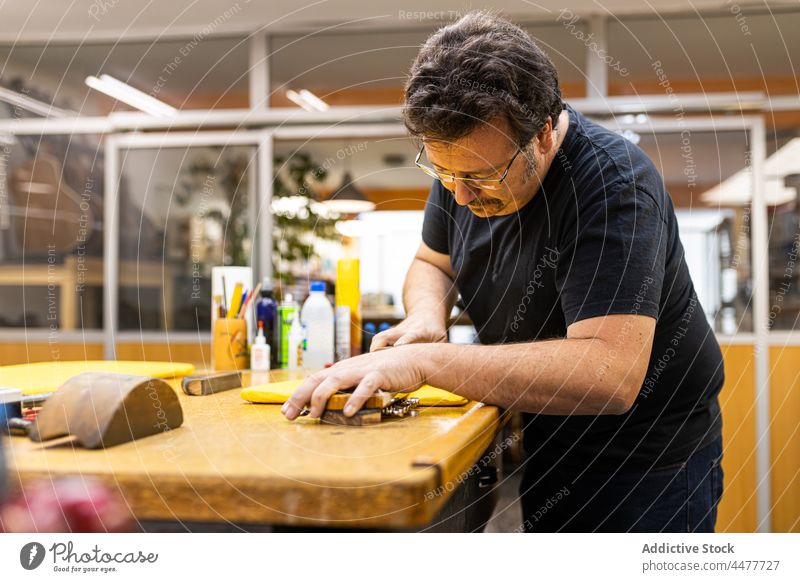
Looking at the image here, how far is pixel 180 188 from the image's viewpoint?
2949mm

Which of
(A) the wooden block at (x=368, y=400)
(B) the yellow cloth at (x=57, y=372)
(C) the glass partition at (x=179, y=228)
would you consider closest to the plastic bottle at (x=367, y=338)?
(B) the yellow cloth at (x=57, y=372)

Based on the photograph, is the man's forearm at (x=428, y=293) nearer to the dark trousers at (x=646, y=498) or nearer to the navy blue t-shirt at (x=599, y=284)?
the navy blue t-shirt at (x=599, y=284)

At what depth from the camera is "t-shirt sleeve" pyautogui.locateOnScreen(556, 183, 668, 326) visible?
75 centimetres

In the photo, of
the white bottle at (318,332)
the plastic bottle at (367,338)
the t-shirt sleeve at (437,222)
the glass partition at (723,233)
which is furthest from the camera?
the glass partition at (723,233)

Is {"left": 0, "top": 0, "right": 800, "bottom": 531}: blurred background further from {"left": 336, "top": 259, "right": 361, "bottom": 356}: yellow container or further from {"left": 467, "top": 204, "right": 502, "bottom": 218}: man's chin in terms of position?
{"left": 467, "top": 204, "right": 502, "bottom": 218}: man's chin

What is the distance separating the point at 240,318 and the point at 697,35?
6.76 feet

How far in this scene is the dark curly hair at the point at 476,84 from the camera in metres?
0.80

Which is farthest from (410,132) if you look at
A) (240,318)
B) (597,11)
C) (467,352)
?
(597,11)

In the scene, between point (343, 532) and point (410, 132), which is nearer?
point (343, 532)

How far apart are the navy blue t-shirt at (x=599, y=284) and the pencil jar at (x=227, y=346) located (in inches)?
20.3

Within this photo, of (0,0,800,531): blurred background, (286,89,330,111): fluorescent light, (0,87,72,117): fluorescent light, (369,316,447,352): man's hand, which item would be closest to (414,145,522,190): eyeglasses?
(369,316,447,352): man's hand

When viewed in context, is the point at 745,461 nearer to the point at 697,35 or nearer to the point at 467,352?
the point at 697,35

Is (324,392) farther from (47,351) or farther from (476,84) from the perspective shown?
(47,351)

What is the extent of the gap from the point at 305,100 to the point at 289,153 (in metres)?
0.24
